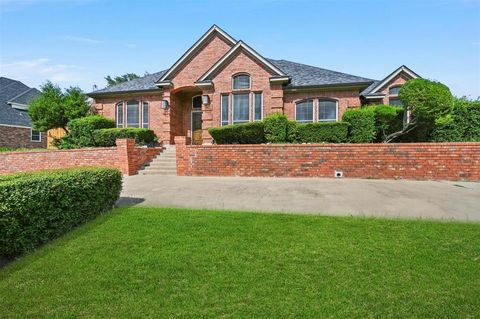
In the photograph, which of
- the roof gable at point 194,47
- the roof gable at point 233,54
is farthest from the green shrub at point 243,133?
the roof gable at point 194,47

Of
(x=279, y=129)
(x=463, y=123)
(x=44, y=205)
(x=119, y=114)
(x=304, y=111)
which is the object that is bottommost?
(x=44, y=205)

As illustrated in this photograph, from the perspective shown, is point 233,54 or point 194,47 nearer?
point 233,54

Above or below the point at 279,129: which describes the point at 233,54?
above

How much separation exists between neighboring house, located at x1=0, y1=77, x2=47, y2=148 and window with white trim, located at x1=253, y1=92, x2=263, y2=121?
2247 centimetres

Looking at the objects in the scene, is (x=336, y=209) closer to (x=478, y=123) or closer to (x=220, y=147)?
(x=220, y=147)

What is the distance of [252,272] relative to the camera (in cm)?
358

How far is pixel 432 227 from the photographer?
17.0ft

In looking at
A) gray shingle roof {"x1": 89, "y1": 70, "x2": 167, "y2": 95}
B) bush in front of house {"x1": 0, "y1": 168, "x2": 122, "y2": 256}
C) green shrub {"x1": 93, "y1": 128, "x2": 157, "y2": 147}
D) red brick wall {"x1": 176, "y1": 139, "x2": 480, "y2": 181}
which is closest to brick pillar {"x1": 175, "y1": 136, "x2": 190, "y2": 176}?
red brick wall {"x1": 176, "y1": 139, "x2": 480, "y2": 181}

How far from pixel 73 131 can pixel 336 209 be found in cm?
1597

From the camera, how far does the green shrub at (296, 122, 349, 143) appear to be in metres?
13.6

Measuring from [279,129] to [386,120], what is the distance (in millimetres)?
4977

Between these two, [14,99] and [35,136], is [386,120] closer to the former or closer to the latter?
Answer: [35,136]

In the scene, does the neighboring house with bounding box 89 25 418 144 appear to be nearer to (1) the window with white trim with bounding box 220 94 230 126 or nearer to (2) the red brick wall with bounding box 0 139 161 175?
(1) the window with white trim with bounding box 220 94 230 126

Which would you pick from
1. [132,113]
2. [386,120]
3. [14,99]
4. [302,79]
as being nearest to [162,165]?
[132,113]
